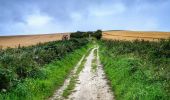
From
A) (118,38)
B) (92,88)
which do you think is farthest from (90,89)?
(118,38)

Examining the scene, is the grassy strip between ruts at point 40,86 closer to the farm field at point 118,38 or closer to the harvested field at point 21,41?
the farm field at point 118,38

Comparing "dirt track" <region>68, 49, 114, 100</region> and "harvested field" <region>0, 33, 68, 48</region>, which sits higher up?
"dirt track" <region>68, 49, 114, 100</region>

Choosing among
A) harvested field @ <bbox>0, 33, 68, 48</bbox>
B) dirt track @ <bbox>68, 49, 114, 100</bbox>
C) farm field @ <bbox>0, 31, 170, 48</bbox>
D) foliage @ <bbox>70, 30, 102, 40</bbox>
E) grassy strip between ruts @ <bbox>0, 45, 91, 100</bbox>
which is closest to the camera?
grassy strip between ruts @ <bbox>0, 45, 91, 100</bbox>

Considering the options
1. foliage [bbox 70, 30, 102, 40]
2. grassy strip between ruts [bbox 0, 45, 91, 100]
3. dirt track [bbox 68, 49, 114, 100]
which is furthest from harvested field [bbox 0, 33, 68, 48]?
dirt track [bbox 68, 49, 114, 100]

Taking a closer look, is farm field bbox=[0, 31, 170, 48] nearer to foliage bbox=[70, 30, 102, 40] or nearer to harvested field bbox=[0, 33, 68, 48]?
harvested field bbox=[0, 33, 68, 48]

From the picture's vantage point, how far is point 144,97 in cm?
1684

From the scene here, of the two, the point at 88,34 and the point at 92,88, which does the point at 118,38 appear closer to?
the point at 88,34

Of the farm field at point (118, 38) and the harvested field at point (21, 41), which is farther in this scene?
the harvested field at point (21, 41)

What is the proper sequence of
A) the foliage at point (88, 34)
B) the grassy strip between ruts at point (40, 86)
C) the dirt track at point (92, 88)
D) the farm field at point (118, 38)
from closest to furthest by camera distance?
the grassy strip between ruts at point (40, 86)
the dirt track at point (92, 88)
the farm field at point (118, 38)
the foliage at point (88, 34)

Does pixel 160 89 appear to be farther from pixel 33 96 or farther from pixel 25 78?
pixel 25 78

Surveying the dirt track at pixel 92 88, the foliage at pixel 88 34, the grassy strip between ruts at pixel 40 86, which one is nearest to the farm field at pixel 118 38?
the foliage at pixel 88 34

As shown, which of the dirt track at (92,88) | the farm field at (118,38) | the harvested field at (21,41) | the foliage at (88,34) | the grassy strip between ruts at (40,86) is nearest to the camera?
the grassy strip between ruts at (40,86)

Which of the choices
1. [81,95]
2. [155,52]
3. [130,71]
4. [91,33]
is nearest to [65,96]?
[81,95]

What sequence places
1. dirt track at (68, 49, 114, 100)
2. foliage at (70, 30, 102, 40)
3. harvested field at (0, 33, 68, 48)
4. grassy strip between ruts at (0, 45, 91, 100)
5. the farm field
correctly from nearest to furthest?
grassy strip between ruts at (0, 45, 91, 100)
dirt track at (68, 49, 114, 100)
the farm field
harvested field at (0, 33, 68, 48)
foliage at (70, 30, 102, 40)
